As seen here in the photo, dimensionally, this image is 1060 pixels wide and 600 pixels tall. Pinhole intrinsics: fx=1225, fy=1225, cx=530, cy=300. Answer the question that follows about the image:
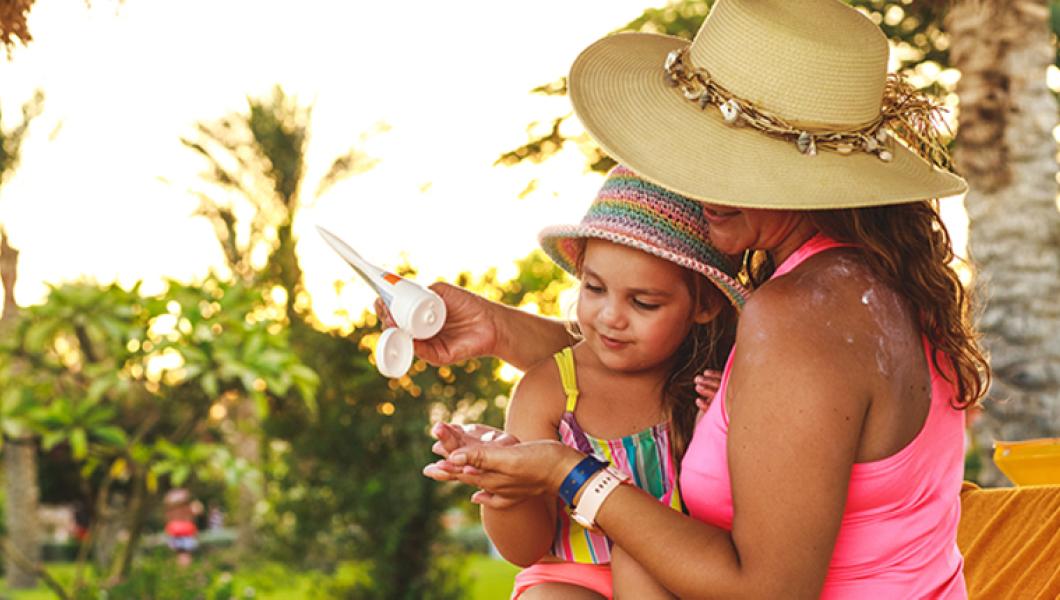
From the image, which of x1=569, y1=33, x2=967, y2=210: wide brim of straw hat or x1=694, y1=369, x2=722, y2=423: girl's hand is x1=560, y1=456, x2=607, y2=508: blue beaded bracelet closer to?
x1=694, y1=369, x2=722, y2=423: girl's hand

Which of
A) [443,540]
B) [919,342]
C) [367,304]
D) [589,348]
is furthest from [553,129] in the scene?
[919,342]

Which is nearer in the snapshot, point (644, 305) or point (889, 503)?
point (889, 503)

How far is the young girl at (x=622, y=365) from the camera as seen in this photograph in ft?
7.18

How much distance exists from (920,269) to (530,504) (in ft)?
2.52

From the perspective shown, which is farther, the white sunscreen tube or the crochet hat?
the white sunscreen tube

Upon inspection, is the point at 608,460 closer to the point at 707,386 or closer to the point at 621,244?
the point at 707,386

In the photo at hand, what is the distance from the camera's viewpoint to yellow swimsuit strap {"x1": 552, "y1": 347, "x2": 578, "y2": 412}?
2352 millimetres

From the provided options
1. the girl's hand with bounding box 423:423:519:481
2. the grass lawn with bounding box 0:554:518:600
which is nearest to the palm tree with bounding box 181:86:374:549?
the grass lawn with bounding box 0:554:518:600

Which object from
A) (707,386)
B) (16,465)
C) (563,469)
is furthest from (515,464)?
(16,465)

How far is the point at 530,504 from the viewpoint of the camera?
214 centimetres

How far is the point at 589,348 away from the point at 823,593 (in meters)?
0.75

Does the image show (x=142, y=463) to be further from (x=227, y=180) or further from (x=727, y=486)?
(x=227, y=180)

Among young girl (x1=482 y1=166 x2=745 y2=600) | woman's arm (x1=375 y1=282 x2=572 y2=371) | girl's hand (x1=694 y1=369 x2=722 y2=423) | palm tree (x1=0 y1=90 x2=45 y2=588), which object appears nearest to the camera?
girl's hand (x1=694 y1=369 x2=722 y2=423)

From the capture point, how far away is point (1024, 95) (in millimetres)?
6117
